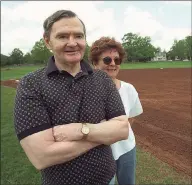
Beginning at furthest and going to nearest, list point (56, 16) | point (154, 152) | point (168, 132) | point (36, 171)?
point (168, 132)
point (154, 152)
point (36, 171)
point (56, 16)

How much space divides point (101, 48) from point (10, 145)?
513cm

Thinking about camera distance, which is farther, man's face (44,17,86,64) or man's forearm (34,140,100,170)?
man's face (44,17,86,64)


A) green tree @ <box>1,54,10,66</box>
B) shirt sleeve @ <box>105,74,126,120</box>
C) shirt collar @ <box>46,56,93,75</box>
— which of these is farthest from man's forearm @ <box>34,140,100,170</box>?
green tree @ <box>1,54,10,66</box>

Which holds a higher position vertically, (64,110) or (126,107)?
(64,110)

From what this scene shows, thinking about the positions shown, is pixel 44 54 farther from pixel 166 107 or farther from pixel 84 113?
pixel 84 113

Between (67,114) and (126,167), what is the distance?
129 centimetres

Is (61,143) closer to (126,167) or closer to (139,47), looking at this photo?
(126,167)

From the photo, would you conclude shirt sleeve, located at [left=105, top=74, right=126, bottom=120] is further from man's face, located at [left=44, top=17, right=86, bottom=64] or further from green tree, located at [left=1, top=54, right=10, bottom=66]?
green tree, located at [left=1, top=54, right=10, bottom=66]

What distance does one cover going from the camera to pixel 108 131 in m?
2.20

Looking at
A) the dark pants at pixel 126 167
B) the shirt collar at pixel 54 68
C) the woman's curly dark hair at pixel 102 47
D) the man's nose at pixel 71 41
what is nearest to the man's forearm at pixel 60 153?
the shirt collar at pixel 54 68

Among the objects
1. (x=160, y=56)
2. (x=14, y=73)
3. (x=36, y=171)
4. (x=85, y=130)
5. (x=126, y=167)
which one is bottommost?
(x=160, y=56)

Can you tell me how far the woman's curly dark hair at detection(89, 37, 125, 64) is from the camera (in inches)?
115

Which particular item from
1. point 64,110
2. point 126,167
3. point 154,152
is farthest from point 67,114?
point 154,152

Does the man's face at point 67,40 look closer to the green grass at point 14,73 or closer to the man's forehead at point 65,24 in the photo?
the man's forehead at point 65,24
